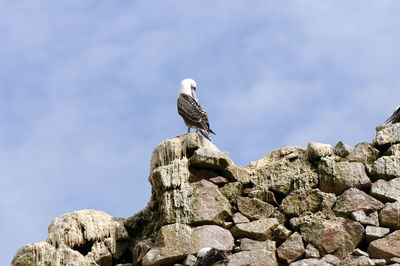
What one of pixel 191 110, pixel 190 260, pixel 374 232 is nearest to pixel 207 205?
pixel 190 260

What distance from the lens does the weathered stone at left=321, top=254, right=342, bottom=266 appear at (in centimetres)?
1447

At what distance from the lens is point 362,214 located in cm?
1499

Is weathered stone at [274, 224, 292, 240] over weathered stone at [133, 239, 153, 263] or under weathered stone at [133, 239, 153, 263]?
under

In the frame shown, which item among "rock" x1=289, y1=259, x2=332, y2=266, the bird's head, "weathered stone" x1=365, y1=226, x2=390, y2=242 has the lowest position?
"rock" x1=289, y1=259, x2=332, y2=266

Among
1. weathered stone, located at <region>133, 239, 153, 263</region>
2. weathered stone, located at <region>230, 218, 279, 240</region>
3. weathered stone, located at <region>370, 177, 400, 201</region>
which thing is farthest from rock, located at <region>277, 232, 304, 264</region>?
weathered stone, located at <region>133, 239, 153, 263</region>

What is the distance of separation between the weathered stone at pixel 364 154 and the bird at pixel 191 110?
299 cm

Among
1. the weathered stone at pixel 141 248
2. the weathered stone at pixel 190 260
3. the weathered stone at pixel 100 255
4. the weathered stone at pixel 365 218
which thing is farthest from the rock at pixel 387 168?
the weathered stone at pixel 100 255

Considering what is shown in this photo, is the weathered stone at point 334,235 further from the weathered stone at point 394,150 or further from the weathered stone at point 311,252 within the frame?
the weathered stone at point 394,150

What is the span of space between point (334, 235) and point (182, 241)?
9.26 ft

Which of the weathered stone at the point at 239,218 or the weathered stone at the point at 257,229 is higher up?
the weathered stone at the point at 239,218

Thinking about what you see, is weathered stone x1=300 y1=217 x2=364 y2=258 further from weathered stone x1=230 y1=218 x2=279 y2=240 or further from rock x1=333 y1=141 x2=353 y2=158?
rock x1=333 y1=141 x2=353 y2=158

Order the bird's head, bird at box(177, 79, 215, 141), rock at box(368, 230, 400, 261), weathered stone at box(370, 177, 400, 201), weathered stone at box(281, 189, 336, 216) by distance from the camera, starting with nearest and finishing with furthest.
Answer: rock at box(368, 230, 400, 261) < weathered stone at box(370, 177, 400, 201) < weathered stone at box(281, 189, 336, 216) < bird at box(177, 79, 215, 141) < the bird's head

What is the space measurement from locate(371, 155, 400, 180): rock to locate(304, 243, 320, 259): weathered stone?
1.99m

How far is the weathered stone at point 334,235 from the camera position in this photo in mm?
14703
